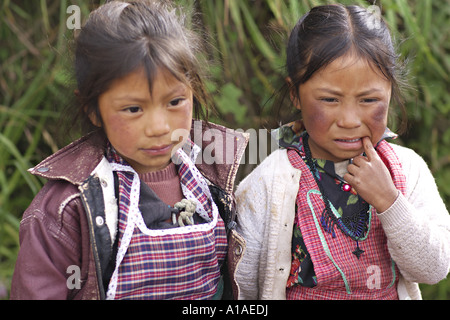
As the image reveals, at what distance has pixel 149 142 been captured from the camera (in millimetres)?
1591

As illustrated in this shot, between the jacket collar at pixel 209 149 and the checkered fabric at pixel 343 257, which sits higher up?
the jacket collar at pixel 209 149

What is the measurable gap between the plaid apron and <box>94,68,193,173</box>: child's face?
0.11m

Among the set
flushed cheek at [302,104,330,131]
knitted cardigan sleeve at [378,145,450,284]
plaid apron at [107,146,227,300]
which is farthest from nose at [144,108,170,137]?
knitted cardigan sleeve at [378,145,450,284]

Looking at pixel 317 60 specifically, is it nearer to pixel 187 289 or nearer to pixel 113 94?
pixel 113 94

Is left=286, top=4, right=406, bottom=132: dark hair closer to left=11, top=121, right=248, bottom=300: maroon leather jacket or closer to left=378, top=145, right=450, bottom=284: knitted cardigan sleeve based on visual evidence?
left=378, top=145, right=450, bottom=284: knitted cardigan sleeve

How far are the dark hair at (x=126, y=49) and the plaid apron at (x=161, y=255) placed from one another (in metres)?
0.27

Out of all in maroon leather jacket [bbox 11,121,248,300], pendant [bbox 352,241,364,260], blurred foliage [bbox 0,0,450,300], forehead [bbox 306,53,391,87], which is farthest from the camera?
blurred foliage [bbox 0,0,450,300]

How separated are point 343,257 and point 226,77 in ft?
4.72

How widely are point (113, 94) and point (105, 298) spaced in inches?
24.4

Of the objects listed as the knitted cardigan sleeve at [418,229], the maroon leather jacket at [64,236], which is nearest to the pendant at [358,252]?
the knitted cardigan sleeve at [418,229]

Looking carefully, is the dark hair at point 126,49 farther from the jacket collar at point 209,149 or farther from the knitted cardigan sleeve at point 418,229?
the knitted cardigan sleeve at point 418,229

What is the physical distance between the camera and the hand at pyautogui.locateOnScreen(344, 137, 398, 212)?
172cm

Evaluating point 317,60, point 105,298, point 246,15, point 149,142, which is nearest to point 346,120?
point 317,60

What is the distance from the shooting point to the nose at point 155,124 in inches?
61.1
